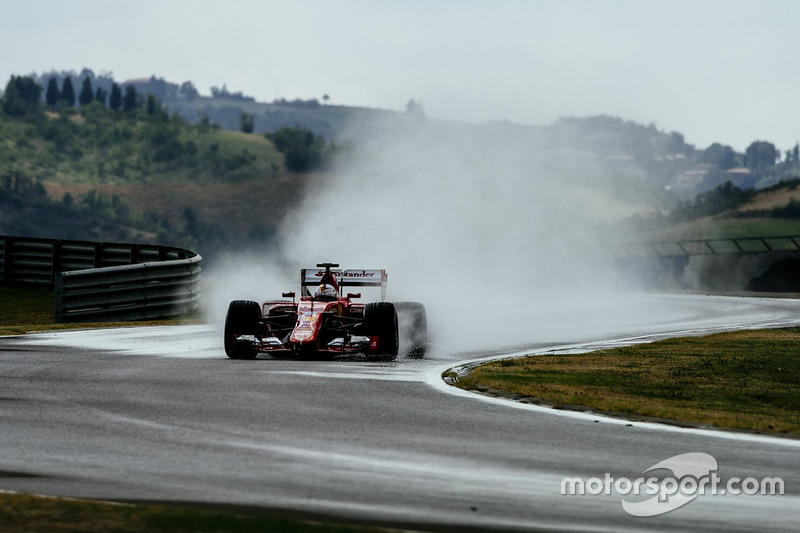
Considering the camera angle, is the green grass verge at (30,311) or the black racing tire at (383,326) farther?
the green grass verge at (30,311)

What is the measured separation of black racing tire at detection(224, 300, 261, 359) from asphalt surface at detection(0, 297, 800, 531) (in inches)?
97.5

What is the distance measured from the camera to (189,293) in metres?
28.6

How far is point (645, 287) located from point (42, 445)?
4778 cm

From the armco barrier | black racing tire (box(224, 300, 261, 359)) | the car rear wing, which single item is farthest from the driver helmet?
the armco barrier

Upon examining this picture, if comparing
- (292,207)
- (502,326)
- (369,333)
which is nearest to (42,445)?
(369,333)

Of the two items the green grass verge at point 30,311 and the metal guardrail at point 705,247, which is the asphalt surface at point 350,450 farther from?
the metal guardrail at point 705,247

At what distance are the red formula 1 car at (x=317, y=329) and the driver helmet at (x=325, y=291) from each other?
21mm

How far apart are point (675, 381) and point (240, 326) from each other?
618 cm

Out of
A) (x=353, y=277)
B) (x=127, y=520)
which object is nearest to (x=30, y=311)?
(x=353, y=277)

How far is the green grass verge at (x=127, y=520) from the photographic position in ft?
20.5

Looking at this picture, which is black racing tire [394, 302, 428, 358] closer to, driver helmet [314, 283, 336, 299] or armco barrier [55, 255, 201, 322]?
driver helmet [314, 283, 336, 299]

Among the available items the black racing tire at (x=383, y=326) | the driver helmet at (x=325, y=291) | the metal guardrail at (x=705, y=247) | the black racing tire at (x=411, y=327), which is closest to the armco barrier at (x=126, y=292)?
the driver helmet at (x=325, y=291)

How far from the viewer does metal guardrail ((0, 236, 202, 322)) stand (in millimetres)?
24828

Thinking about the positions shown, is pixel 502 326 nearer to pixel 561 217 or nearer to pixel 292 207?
pixel 561 217
